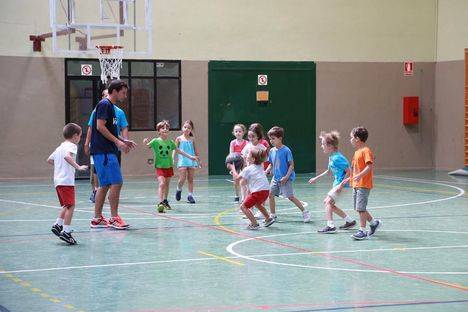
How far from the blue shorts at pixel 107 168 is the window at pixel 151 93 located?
11.0 m

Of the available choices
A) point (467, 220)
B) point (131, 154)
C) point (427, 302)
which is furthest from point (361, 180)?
point (131, 154)

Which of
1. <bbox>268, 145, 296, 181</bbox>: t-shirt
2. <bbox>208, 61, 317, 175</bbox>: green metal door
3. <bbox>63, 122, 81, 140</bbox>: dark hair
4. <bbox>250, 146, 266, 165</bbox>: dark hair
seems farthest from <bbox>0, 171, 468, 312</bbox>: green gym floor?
<bbox>208, 61, 317, 175</bbox>: green metal door

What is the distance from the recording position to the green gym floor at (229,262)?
7.76m

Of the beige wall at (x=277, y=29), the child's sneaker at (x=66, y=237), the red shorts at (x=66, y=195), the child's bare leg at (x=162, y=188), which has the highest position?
the beige wall at (x=277, y=29)

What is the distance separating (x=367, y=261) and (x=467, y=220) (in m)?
4.51

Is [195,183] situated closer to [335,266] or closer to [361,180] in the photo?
[361,180]

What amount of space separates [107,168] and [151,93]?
11.5 metres

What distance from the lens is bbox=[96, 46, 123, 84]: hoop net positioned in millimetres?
20219

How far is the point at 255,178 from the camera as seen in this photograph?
12750 mm

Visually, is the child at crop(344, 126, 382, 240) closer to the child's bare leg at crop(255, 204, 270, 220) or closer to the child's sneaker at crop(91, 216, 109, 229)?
the child's bare leg at crop(255, 204, 270, 220)

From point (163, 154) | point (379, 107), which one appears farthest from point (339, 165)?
point (379, 107)

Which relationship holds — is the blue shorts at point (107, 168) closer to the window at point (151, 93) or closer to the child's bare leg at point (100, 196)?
the child's bare leg at point (100, 196)

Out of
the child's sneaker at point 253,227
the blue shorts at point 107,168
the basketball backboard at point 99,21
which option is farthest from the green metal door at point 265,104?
the blue shorts at point 107,168

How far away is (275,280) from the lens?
8.70 meters
